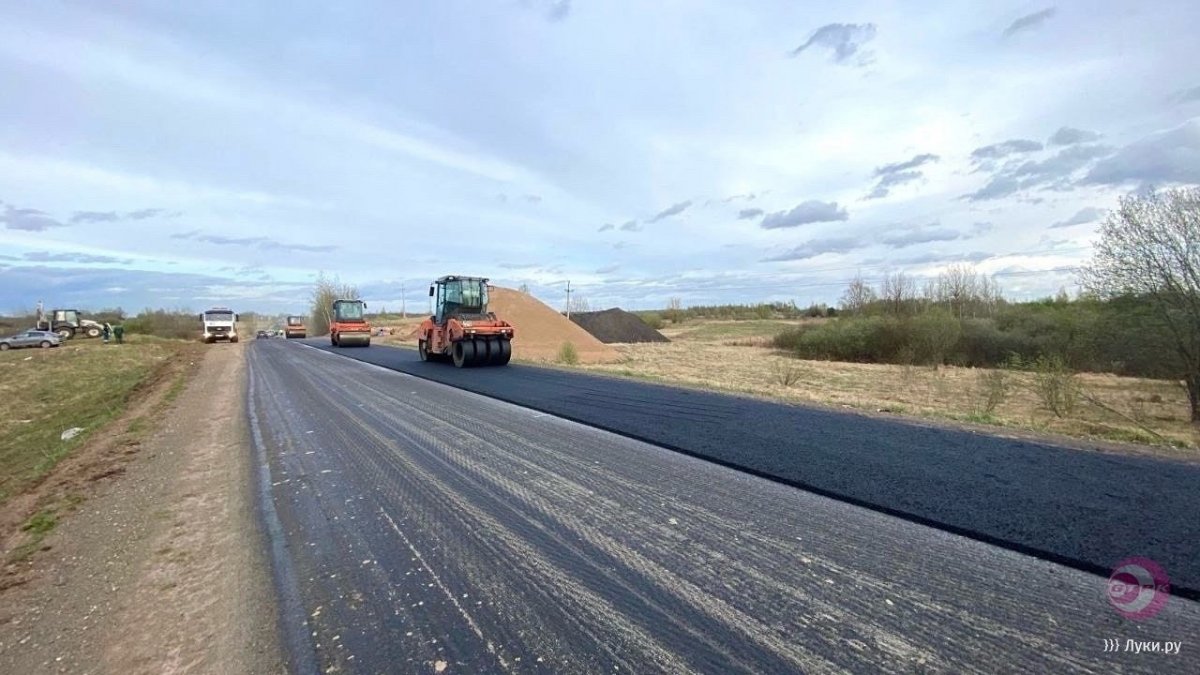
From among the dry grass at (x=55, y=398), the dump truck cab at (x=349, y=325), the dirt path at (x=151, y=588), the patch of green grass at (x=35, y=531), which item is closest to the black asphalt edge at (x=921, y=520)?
the dirt path at (x=151, y=588)

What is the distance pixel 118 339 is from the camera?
37750 millimetres

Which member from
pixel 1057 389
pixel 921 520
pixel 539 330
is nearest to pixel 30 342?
pixel 539 330

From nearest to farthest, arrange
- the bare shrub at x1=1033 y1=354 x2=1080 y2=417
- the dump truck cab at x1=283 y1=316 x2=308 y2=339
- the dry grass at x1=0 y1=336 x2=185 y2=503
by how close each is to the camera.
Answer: the dry grass at x1=0 y1=336 x2=185 y2=503 < the bare shrub at x1=1033 y1=354 x2=1080 y2=417 < the dump truck cab at x1=283 y1=316 x2=308 y2=339

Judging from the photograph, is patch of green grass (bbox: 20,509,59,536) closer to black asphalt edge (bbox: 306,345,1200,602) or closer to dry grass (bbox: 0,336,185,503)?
dry grass (bbox: 0,336,185,503)

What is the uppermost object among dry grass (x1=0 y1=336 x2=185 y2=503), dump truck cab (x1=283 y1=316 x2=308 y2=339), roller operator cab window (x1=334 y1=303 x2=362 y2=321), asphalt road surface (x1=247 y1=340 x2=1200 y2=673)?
roller operator cab window (x1=334 y1=303 x2=362 y2=321)

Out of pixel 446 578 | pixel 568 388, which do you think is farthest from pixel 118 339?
pixel 446 578

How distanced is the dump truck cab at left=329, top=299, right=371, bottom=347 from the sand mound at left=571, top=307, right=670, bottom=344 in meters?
19.6

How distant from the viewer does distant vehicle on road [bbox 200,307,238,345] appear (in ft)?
124

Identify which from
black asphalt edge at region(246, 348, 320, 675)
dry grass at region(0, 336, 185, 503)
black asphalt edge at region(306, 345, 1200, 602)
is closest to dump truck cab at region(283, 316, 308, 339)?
dry grass at region(0, 336, 185, 503)

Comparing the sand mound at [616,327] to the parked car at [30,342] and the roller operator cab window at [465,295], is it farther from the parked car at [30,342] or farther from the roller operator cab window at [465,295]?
the parked car at [30,342]

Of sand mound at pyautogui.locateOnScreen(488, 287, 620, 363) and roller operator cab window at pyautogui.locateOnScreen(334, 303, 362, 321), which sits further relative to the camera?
roller operator cab window at pyautogui.locateOnScreen(334, 303, 362, 321)

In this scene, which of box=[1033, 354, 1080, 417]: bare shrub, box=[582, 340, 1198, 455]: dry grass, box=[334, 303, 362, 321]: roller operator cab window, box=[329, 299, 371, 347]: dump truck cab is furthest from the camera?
box=[334, 303, 362, 321]: roller operator cab window

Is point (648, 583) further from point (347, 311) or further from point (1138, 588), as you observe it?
point (347, 311)

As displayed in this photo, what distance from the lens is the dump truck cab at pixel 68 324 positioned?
152 ft
